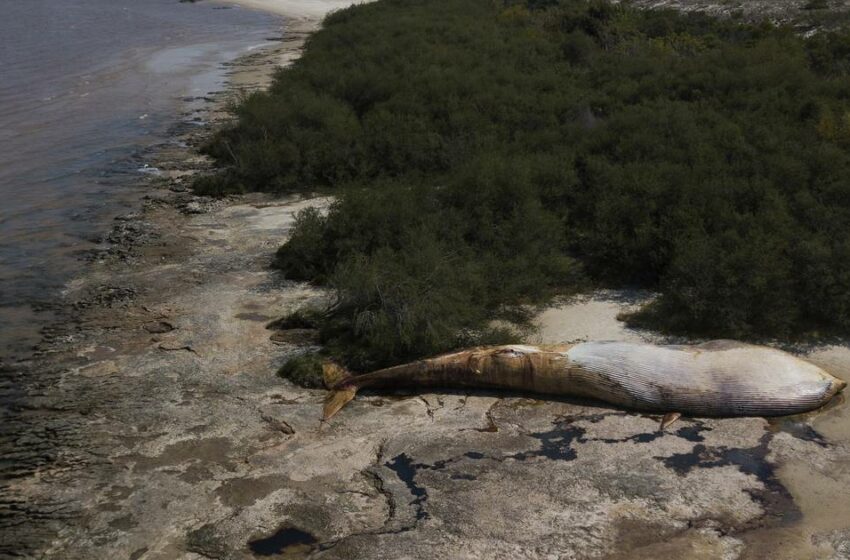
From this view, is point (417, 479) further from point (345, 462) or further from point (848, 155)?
point (848, 155)

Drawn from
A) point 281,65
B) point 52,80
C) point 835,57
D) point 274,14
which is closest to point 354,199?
point 835,57

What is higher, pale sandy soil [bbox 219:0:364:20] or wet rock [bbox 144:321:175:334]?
pale sandy soil [bbox 219:0:364:20]

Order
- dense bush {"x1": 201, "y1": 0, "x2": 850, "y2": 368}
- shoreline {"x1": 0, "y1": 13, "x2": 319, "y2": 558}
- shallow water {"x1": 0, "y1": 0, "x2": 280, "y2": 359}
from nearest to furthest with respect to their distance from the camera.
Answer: shoreline {"x1": 0, "y1": 13, "x2": 319, "y2": 558} < dense bush {"x1": 201, "y1": 0, "x2": 850, "y2": 368} < shallow water {"x1": 0, "y1": 0, "x2": 280, "y2": 359}

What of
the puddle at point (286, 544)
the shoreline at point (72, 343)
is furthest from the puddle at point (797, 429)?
the shoreline at point (72, 343)

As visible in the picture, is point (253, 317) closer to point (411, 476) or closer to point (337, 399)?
point (337, 399)

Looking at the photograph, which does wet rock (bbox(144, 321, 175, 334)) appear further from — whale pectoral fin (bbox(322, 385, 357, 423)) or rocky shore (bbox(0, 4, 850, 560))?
whale pectoral fin (bbox(322, 385, 357, 423))

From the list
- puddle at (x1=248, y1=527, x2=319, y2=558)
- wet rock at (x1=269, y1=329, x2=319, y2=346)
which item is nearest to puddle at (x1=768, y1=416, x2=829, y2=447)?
puddle at (x1=248, y1=527, x2=319, y2=558)

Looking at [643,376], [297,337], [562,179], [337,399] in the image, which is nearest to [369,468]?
[337,399]
